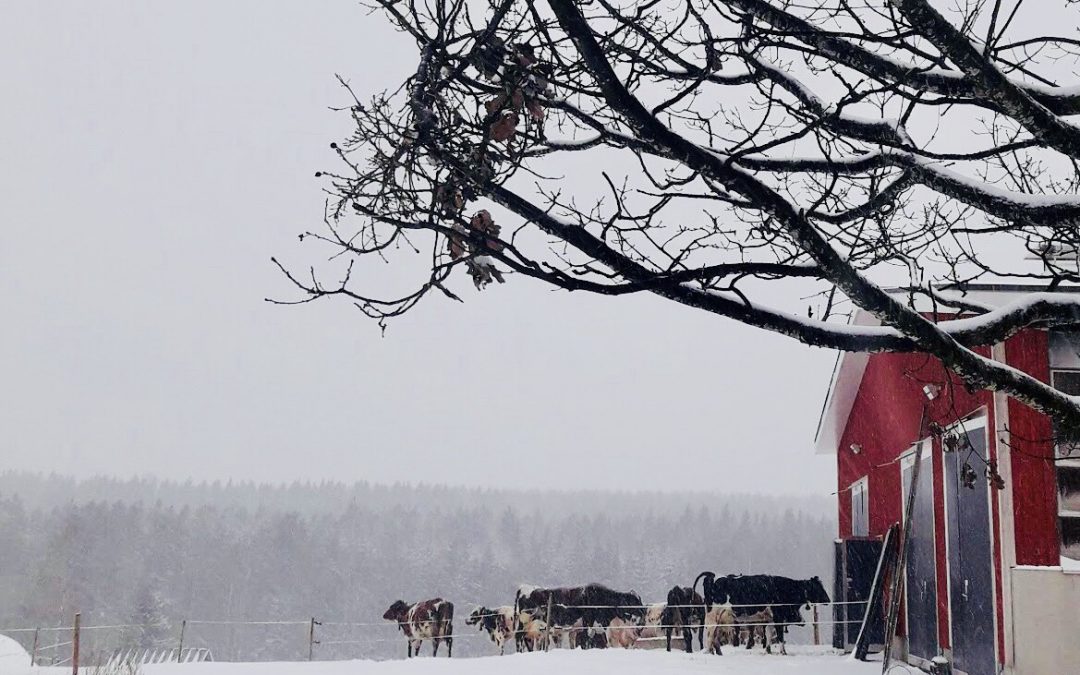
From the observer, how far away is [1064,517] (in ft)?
24.7

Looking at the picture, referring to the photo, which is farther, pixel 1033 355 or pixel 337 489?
pixel 337 489

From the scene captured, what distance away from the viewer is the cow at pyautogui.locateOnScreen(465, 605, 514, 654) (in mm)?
19406

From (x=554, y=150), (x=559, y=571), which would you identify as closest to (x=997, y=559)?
Answer: (x=554, y=150)

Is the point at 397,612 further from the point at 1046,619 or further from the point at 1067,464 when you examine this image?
the point at 1046,619

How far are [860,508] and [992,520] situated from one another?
817cm

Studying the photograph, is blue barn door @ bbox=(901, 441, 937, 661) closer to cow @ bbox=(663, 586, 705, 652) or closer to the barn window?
the barn window

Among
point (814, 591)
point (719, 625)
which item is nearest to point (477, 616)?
point (719, 625)

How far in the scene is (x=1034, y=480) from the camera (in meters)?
7.64

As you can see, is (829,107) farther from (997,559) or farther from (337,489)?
(337,489)

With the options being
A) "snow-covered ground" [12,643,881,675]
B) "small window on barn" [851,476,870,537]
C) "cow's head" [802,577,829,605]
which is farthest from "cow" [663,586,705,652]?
"small window on barn" [851,476,870,537]

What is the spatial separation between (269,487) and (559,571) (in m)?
90.3

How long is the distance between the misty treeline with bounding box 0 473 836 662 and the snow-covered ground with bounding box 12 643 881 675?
45751mm

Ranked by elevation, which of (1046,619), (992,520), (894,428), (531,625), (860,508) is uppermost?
(894,428)

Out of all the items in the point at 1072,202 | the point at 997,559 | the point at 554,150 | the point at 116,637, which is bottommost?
the point at 116,637
